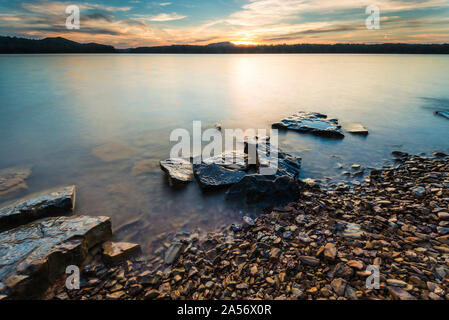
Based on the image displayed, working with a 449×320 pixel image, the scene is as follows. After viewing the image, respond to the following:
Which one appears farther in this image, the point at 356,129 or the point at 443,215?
the point at 356,129

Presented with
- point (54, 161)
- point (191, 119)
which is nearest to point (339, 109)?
point (191, 119)

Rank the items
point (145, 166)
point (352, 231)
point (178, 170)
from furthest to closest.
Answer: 1. point (145, 166)
2. point (178, 170)
3. point (352, 231)

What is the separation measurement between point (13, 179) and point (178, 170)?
4.05m

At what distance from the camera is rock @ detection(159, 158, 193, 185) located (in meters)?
5.43

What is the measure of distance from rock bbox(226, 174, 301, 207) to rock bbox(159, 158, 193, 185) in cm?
124

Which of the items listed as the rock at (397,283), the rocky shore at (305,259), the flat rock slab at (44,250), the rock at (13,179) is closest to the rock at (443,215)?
the rocky shore at (305,259)

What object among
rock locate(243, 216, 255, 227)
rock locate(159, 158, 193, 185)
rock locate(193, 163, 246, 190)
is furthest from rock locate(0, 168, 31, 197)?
rock locate(243, 216, 255, 227)

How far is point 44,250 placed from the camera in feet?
9.77

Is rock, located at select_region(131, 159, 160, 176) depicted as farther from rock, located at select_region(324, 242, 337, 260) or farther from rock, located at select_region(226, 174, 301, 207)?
rock, located at select_region(324, 242, 337, 260)

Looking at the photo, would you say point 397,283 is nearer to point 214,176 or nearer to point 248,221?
point 248,221

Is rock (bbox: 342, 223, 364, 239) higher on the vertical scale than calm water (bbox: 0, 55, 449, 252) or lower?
lower

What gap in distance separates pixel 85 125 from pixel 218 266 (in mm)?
9852

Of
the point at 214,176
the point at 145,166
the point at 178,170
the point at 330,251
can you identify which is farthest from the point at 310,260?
the point at 145,166
